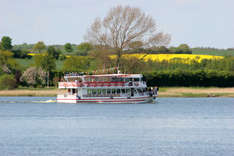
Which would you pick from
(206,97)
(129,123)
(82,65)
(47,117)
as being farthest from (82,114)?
(82,65)

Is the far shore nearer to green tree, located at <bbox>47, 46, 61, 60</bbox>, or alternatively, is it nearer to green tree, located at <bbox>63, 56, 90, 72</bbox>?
green tree, located at <bbox>63, 56, 90, 72</bbox>

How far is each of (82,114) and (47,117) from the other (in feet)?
15.9

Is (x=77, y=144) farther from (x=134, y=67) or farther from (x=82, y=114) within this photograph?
(x=134, y=67)

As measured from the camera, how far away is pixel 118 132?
42.2 meters

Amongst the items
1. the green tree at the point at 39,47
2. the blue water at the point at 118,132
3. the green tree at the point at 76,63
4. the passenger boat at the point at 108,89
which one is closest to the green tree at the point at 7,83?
the green tree at the point at 76,63

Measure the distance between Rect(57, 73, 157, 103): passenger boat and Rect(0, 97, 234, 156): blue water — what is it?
10.8 metres

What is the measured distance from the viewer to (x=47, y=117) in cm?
5491

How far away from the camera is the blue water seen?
3388 centimetres

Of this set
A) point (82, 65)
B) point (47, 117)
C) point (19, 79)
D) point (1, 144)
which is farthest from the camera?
point (82, 65)

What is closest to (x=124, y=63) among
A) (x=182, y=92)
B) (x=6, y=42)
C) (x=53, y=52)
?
(x=182, y=92)

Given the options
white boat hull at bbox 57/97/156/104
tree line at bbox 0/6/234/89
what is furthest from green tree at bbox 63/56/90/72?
white boat hull at bbox 57/97/156/104

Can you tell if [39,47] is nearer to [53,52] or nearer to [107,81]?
[53,52]

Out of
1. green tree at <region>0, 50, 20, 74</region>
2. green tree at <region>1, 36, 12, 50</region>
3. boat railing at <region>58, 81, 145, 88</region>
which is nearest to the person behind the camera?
boat railing at <region>58, 81, 145, 88</region>

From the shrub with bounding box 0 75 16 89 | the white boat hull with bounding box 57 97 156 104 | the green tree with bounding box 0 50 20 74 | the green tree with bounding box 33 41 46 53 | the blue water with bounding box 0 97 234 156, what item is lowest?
the blue water with bounding box 0 97 234 156
